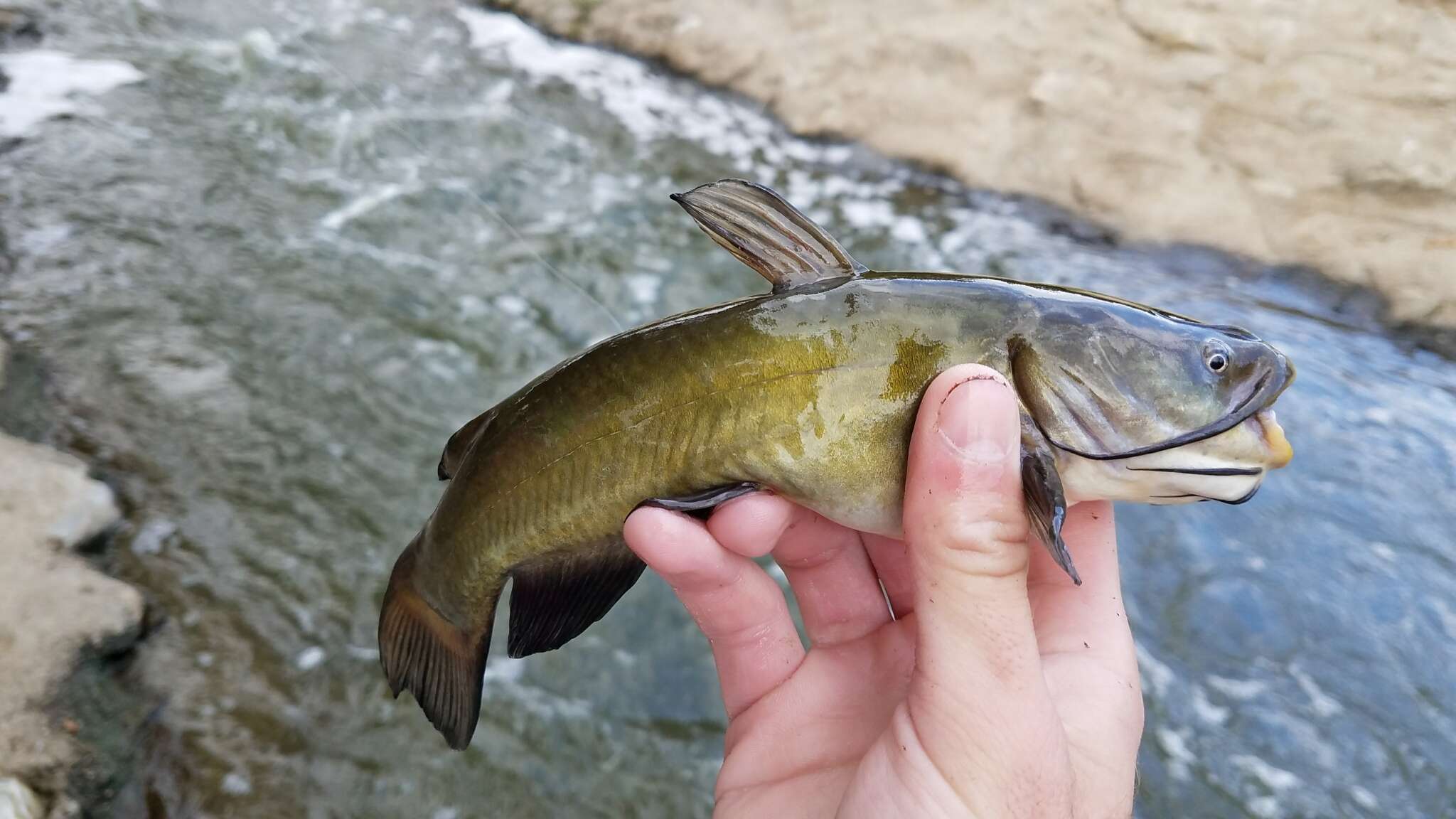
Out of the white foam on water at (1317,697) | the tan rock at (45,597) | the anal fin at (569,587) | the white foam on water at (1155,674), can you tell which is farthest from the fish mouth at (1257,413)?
the tan rock at (45,597)

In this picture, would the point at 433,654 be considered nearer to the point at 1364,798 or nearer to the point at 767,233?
the point at 767,233

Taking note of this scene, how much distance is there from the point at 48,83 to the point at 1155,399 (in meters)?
8.39

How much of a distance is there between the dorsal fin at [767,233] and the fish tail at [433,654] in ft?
3.27

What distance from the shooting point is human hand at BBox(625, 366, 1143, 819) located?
1.64 meters

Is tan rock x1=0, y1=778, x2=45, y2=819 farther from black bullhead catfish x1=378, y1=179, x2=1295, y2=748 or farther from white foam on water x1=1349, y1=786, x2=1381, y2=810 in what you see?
white foam on water x1=1349, y1=786, x2=1381, y2=810

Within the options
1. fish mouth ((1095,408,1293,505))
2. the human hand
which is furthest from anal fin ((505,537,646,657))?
fish mouth ((1095,408,1293,505))

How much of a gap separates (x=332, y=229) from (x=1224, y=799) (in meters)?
5.80

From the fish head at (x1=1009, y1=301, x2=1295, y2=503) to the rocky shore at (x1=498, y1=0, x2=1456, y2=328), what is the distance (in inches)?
212

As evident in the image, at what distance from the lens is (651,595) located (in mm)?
4281

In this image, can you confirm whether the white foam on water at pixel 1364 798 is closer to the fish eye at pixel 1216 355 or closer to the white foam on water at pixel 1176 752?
the white foam on water at pixel 1176 752

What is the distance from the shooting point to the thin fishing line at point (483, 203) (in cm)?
591

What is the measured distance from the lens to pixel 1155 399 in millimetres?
1795

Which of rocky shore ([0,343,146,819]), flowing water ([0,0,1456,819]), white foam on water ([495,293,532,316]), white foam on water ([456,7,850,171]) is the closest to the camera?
rocky shore ([0,343,146,819])

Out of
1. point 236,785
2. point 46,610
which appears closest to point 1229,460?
point 236,785
